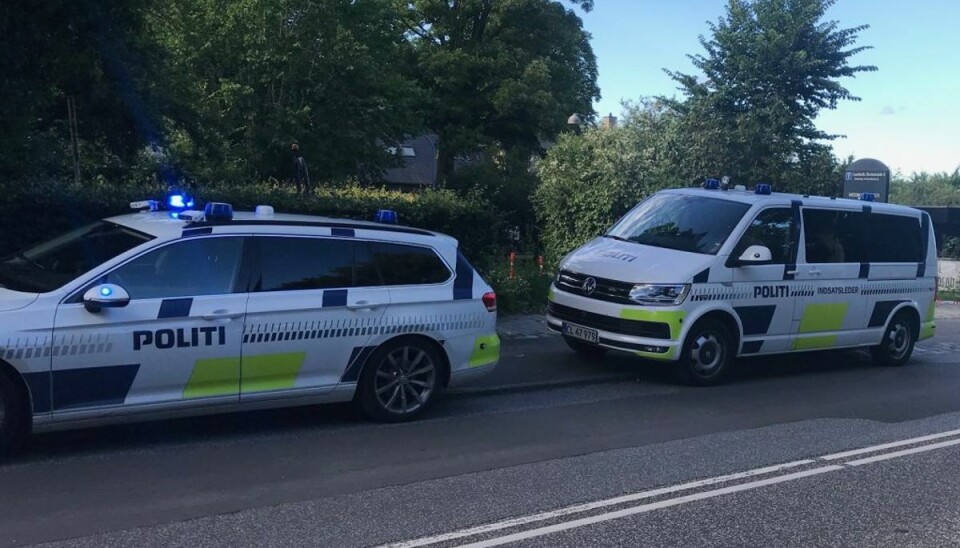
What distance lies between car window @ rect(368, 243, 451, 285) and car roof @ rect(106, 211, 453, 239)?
0.17m

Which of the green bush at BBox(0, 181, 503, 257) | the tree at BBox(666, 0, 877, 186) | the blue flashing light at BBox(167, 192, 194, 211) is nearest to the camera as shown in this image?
the blue flashing light at BBox(167, 192, 194, 211)

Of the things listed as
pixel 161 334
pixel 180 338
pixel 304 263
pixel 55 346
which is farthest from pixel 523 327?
pixel 55 346

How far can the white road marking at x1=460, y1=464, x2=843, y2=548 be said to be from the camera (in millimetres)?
4824

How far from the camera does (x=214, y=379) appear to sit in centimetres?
625

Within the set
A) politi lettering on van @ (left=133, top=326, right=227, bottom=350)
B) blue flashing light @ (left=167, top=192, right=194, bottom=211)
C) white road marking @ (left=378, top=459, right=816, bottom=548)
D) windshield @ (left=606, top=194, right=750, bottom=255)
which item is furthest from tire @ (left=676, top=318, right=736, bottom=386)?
blue flashing light @ (left=167, top=192, right=194, bottom=211)

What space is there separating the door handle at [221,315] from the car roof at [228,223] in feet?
2.01

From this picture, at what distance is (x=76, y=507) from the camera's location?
500cm

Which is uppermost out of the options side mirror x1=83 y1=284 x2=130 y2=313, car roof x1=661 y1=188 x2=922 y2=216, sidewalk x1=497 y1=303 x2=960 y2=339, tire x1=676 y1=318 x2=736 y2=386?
car roof x1=661 y1=188 x2=922 y2=216

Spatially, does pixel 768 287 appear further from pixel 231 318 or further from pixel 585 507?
pixel 231 318

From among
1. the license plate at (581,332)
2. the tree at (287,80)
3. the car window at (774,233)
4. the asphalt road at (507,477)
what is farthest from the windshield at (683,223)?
the tree at (287,80)

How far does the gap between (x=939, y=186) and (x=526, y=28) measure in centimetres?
3554

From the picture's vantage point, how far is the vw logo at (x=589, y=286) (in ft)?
30.8

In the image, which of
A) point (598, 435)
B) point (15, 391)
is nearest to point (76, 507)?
point (15, 391)

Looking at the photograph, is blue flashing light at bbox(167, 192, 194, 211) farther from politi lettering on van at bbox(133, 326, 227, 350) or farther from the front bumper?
the front bumper
